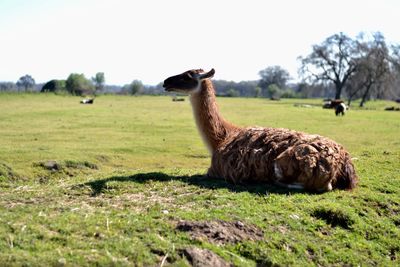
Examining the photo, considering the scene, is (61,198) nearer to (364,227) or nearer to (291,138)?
(291,138)

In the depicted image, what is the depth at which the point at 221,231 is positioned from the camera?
18.8 ft

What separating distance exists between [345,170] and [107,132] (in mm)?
12593

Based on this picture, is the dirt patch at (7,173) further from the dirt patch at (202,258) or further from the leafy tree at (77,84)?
the leafy tree at (77,84)

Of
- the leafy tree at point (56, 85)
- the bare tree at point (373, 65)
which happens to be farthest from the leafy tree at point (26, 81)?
the bare tree at point (373, 65)

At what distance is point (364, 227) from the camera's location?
688cm

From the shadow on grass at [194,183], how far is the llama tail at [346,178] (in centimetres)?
80

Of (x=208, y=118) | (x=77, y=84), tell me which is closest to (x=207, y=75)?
(x=208, y=118)

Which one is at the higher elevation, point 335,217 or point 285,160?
point 285,160

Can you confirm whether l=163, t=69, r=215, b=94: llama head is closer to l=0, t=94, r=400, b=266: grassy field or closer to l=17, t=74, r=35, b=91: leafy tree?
l=0, t=94, r=400, b=266: grassy field

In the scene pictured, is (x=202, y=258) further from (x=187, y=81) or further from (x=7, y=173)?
(x=7, y=173)

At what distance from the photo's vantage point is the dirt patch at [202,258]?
16.4 ft

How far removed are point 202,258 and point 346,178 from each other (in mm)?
3949

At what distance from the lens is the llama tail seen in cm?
810

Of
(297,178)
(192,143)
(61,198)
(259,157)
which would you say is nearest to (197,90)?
(259,157)
